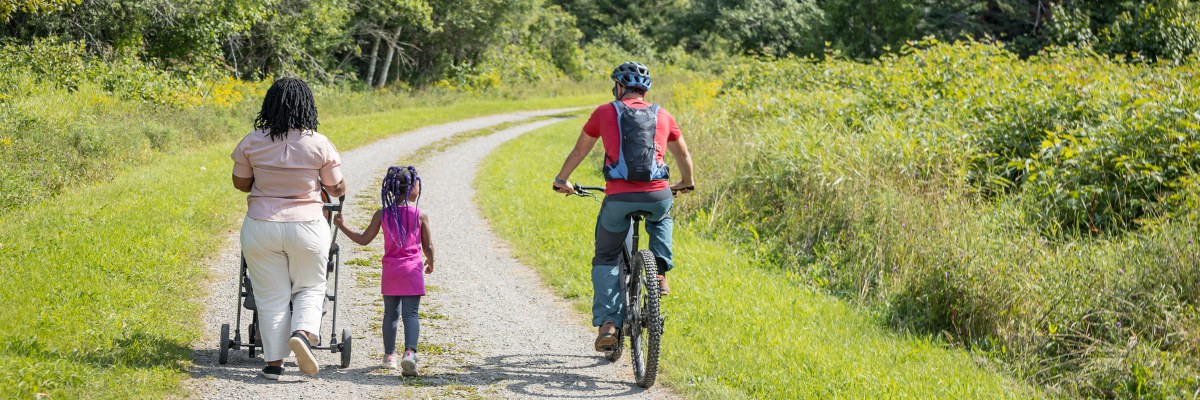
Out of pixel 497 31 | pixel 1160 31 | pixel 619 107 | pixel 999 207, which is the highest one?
pixel 1160 31

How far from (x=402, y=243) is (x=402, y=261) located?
0.37 ft

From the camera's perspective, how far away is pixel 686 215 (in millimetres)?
11562

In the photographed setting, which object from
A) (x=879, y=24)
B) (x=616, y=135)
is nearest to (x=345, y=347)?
(x=616, y=135)

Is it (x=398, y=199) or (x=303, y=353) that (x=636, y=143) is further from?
(x=303, y=353)

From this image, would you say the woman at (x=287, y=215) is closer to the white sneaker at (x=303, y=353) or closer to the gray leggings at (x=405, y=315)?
the white sneaker at (x=303, y=353)

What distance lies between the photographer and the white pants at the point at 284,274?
472cm

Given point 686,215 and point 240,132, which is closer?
point 686,215

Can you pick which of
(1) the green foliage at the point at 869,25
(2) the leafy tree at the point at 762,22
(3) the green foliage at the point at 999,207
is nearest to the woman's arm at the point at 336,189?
(3) the green foliage at the point at 999,207

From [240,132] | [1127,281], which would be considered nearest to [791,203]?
[1127,281]

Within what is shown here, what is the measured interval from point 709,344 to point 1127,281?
4268mm

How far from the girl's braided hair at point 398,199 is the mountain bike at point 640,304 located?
3.36 feet

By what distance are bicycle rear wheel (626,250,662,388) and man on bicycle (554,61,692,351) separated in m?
0.17

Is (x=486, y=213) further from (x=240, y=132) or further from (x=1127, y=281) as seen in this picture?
(x=240, y=132)

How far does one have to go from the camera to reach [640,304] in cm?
517
